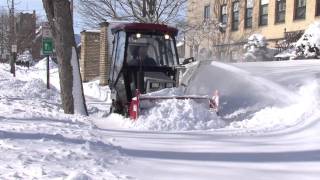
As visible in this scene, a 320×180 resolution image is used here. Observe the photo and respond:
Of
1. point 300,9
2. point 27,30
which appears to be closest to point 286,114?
point 300,9

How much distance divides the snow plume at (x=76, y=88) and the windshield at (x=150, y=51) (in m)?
1.53

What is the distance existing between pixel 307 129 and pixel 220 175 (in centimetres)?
425

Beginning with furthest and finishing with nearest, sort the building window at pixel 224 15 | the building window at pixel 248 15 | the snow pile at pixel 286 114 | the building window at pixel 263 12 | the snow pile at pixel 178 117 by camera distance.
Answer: the building window at pixel 224 15
the building window at pixel 248 15
the building window at pixel 263 12
the snow pile at pixel 178 117
the snow pile at pixel 286 114

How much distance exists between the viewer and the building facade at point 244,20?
3228cm

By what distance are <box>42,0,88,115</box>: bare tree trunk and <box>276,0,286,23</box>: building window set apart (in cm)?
2036

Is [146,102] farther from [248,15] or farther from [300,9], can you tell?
[248,15]

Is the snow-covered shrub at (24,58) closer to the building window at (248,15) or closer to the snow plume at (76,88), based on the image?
the building window at (248,15)

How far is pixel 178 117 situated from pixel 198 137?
199 cm

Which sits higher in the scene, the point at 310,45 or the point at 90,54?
the point at 310,45

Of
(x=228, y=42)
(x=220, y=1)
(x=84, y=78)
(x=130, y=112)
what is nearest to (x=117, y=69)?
(x=130, y=112)

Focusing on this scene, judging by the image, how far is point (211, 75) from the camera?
666 inches

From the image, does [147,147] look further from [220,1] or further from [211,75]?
[220,1]

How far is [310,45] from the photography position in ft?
70.2

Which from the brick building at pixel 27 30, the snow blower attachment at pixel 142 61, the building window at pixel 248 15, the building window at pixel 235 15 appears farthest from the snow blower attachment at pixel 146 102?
the brick building at pixel 27 30
